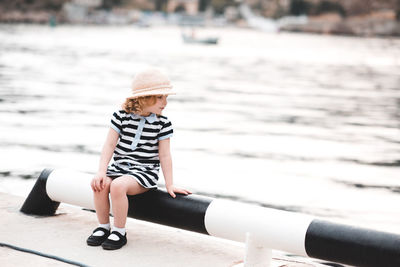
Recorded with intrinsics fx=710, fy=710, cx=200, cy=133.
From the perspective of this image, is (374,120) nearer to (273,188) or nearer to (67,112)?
(67,112)

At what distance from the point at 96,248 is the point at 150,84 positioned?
1.04 m

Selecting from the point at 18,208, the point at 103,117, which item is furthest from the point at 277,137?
the point at 18,208

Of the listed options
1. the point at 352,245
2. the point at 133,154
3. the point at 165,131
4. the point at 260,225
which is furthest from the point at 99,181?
the point at 352,245

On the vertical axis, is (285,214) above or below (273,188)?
above

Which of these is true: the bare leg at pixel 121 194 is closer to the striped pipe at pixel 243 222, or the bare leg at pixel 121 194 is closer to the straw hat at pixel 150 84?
the striped pipe at pixel 243 222

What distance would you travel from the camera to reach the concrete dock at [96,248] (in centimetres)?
396

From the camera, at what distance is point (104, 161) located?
4.33 metres

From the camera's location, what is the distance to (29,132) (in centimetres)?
1081

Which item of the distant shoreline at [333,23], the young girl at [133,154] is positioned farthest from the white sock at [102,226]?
the distant shoreline at [333,23]

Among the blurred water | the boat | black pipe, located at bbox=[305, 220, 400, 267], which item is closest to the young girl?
black pipe, located at bbox=[305, 220, 400, 267]

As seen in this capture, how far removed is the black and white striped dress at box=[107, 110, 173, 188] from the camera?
4402mm

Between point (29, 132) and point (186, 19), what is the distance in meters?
182

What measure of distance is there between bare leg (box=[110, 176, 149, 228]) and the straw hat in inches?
20.1

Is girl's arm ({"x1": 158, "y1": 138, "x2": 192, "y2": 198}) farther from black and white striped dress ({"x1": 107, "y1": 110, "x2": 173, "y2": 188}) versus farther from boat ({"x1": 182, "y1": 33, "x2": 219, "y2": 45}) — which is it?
boat ({"x1": 182, "y1": 33, "x2": 219, "y2": 45})
